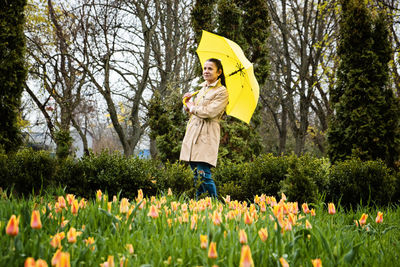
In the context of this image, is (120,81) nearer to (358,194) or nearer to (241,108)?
(241,108)

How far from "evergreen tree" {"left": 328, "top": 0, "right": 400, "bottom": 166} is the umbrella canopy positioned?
2917 millimetres

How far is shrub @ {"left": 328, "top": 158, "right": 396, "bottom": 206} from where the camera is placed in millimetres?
4609

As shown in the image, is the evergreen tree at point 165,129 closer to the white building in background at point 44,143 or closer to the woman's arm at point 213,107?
the white building in background at point 44,143

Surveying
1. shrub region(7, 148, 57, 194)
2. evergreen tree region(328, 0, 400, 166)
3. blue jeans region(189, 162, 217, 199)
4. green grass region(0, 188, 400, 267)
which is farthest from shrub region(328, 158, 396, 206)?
shrub region(7, 148, 57, 194)

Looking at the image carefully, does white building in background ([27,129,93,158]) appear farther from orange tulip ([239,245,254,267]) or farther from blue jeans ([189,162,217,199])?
orange tulip ([239,245,254,267])

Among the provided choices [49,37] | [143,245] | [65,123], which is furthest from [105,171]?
[49,37]

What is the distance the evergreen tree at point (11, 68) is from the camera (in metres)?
5.66

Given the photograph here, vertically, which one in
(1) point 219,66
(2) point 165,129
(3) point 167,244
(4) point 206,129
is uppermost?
(1) point 219,66

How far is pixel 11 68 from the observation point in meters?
5.77

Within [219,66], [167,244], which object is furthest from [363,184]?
[167,244]

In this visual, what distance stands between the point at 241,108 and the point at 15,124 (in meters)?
4.06

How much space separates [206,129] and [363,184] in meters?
2.40

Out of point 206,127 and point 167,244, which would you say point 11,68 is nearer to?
point 206,127

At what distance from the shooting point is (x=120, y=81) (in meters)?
12.3
